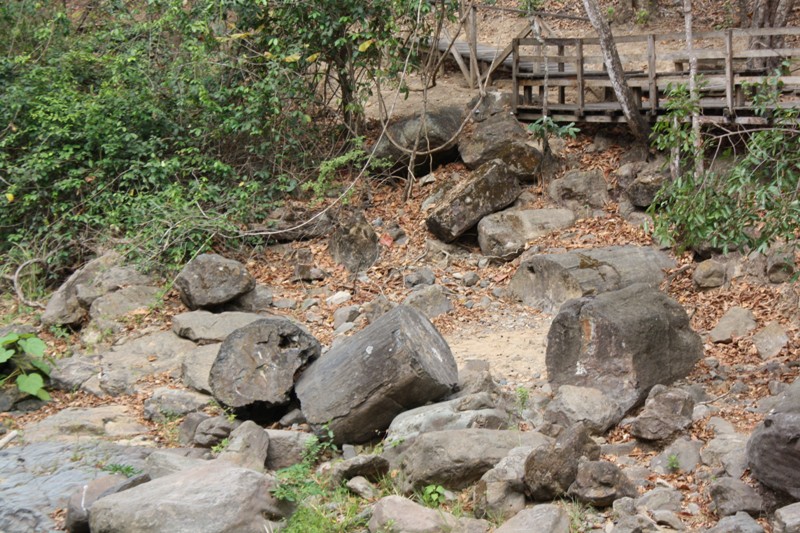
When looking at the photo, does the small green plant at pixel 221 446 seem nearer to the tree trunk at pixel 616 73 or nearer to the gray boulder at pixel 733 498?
the gray boulder at pixel 733 498

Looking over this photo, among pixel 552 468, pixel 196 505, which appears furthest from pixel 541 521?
pixel 196 505

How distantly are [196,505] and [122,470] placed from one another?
1.51 metres

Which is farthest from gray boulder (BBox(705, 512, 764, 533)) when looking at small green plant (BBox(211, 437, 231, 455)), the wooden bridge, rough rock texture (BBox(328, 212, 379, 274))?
rough rock texture (BBox(328, 212, 379, 274))

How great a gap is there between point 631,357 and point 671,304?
3.34 ft

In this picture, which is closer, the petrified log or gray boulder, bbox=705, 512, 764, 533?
gray boulder, bbox=705, 512, 764, 533

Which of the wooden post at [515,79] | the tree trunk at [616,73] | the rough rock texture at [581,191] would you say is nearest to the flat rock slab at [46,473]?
the rough rock texture at [581,191]

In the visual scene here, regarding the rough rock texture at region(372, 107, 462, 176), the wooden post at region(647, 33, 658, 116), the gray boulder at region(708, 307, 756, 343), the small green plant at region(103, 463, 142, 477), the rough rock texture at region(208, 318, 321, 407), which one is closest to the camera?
the small green plant at region(103, 463, 142, 477)

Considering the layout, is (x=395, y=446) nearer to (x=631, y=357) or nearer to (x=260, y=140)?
(x=631, y=357)

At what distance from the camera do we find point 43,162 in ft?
44.9

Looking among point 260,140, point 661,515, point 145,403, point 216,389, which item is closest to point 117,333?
point 145,403

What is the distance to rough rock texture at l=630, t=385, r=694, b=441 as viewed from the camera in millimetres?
7410

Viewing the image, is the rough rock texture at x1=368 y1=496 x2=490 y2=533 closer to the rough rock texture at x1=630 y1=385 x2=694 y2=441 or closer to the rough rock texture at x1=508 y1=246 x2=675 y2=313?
the rough rock texture at x1=630 y1=385 x2=694 y2=441

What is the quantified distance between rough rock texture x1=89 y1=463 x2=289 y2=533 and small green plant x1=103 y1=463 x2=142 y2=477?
2.86ft

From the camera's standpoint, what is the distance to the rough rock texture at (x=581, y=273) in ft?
37.3
